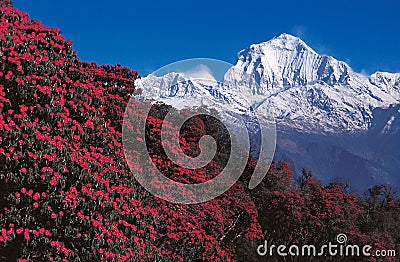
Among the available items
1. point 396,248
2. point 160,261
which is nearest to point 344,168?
point 396,248

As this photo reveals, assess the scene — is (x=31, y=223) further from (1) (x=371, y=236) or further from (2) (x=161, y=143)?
(1) (x=371, y=236)

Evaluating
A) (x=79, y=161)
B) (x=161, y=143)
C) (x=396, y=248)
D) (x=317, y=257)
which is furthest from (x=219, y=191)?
(x=396, y=248)

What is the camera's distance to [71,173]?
6.98m

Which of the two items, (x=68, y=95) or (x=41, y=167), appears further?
(x=68, y=95)

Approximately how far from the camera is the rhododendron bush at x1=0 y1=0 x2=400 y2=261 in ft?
21.8

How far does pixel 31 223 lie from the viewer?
6727 millimetres

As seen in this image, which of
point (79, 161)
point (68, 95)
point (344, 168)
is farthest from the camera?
point (344, 168)

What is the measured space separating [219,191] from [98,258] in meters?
6.98

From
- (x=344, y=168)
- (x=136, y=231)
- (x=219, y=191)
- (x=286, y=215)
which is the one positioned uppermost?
(x=344, y=168)

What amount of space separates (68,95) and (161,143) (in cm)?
301

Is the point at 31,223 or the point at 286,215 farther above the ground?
the point at 286,215

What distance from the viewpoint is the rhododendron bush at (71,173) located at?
21.8ft

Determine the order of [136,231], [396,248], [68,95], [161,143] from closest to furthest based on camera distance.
Answer: [136,231]
[68,95]
[161,143]
[396,248]

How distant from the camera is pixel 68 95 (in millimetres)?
8430
